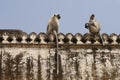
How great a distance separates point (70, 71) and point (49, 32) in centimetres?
126

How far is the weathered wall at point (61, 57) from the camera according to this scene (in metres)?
9.62

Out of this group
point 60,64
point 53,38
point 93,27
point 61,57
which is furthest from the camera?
point 93,27

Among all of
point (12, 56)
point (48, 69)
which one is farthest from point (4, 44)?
point (48, 69)

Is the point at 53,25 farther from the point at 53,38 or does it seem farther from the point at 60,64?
the point at 60,64

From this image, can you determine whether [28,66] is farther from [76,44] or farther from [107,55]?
[107,55]

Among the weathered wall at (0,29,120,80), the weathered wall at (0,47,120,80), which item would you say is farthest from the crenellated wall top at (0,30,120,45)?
the weathered wall at (0,47,120,80)

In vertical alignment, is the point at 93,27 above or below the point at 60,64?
above

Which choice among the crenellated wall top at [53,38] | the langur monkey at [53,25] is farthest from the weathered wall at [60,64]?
the langur monkey at [53,25]

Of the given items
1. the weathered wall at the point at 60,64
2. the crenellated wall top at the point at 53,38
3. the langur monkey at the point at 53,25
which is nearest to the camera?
the weathered wall at the point at 60,64

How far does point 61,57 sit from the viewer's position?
9.89m

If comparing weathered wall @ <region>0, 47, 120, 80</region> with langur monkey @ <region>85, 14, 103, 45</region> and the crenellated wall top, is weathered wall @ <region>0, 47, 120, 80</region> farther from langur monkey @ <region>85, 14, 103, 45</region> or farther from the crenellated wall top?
langur monkey @ <region>85, 14, 103, 45</region>

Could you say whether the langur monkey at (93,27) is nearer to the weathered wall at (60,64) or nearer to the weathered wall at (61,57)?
the weathered wall at (61,57)

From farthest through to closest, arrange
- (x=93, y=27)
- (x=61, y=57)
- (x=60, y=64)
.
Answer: (x=93, y=27)
(x=61, y=57)
(x=60, y=64)

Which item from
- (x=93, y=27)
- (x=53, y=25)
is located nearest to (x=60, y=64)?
(x=53, y=25)
